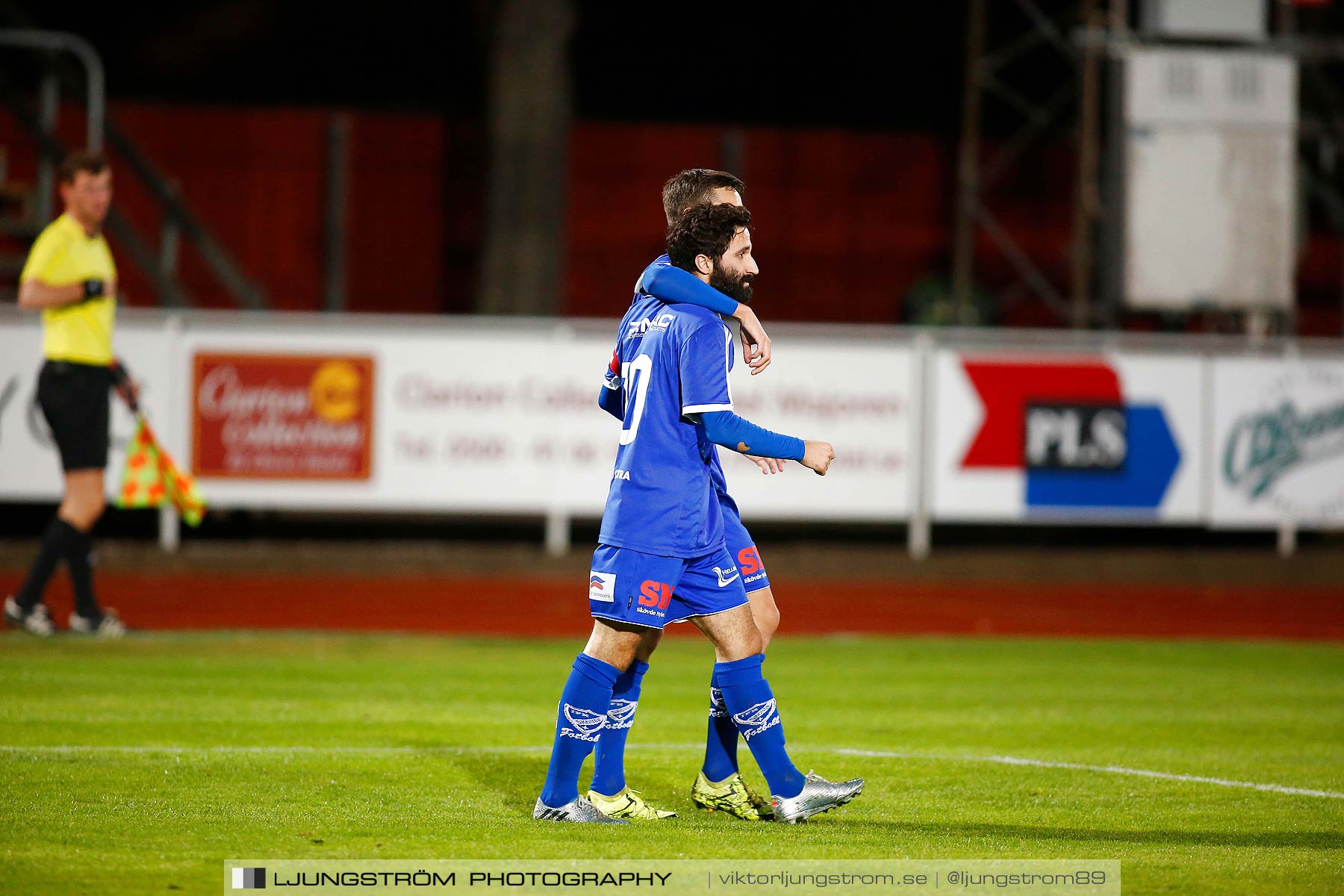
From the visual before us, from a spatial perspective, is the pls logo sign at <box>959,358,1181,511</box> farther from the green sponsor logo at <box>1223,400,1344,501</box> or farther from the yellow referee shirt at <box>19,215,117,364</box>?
the yellow referee shirt at <box>19,215,117,364</box>

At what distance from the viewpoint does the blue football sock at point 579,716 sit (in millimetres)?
5316

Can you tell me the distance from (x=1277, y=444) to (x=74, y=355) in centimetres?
1131

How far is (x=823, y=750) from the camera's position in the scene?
22.8 ft

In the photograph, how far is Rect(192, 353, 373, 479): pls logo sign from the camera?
48.2 feet

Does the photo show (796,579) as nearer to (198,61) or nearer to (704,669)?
(704,669)

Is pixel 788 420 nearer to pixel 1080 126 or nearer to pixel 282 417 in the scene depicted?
pixel 282 417

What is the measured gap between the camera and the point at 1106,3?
72.9 feet

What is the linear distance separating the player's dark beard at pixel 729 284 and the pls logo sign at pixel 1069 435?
10341 mm

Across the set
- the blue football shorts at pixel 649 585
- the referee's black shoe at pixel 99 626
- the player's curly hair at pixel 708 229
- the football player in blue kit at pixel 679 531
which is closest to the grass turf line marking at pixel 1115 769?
the football player in blue kit at pixel 679 531

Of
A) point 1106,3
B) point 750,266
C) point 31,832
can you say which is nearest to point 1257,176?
point 1106,3

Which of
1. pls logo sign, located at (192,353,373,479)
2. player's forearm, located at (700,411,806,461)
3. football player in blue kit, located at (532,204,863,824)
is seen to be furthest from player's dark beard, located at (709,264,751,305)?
pls logo sign, located at (192,353,373,479)

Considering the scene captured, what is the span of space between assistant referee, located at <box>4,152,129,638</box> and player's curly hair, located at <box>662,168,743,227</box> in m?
4.87

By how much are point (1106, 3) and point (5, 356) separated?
15.0m

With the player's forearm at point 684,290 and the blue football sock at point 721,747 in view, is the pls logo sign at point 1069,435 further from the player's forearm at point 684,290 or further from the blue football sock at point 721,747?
the player's forearm at point 684,290
